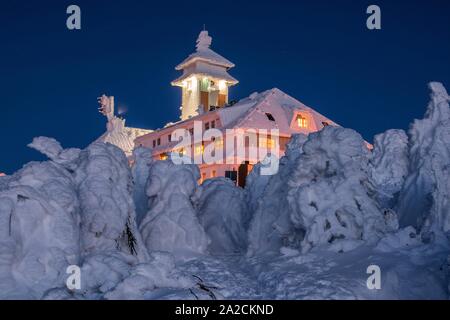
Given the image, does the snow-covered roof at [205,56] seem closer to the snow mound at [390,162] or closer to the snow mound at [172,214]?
the snow mound at [390,162]

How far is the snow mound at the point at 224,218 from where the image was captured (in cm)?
2730

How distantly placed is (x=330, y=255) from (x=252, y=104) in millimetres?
34269

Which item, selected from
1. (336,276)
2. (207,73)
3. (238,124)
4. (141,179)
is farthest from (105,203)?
(207,73)

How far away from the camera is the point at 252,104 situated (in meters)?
52.5

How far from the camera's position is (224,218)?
91.1ft

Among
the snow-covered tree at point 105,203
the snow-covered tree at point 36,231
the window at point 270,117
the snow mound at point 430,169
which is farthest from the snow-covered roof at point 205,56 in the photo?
the snow-covered tree at point 36,231

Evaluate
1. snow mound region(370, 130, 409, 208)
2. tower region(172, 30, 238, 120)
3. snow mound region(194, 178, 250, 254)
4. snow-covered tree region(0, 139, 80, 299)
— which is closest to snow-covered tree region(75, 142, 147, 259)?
snow-covered tree region(0, 139, 80, 299)

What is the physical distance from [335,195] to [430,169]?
5860 millimetres

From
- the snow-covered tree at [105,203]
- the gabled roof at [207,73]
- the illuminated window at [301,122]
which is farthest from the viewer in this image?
the gabled roof at [207,73]

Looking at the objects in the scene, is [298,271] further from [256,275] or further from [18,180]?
[18,180]

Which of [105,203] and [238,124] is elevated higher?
[238,124]

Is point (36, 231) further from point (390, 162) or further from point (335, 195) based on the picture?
point (390, 162)

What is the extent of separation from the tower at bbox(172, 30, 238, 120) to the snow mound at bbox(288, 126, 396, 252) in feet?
134
